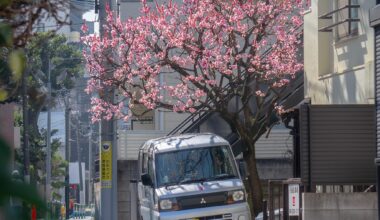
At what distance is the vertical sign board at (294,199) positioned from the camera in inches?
625

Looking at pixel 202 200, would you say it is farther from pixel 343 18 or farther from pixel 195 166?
pixel 343 18

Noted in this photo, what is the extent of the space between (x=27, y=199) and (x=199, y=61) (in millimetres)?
18041

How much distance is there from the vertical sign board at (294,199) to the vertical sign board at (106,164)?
4.18 m

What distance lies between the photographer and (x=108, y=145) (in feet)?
59.6

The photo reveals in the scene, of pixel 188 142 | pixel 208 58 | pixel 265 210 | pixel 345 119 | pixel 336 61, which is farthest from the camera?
pixel 208 58

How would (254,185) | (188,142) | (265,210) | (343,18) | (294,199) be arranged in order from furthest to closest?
(254,185)
(343,18)
(265,210)
(188,142)
(294,199)

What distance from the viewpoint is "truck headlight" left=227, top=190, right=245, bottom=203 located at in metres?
16.1

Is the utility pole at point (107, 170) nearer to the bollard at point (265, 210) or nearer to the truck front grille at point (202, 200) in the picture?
the truck front grille at point (202, 200)

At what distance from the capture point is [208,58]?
19484mm

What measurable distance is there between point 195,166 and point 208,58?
357 centimetres

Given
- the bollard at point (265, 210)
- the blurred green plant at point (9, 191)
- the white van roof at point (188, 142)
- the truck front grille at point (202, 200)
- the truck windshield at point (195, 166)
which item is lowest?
the bollard at point (265, 210)

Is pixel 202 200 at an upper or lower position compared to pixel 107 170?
lower

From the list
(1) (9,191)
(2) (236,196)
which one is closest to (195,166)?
(2) (236,196)

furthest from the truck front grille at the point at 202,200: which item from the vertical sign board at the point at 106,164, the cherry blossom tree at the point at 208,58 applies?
the cherry blossom tree at the point at 208,58
